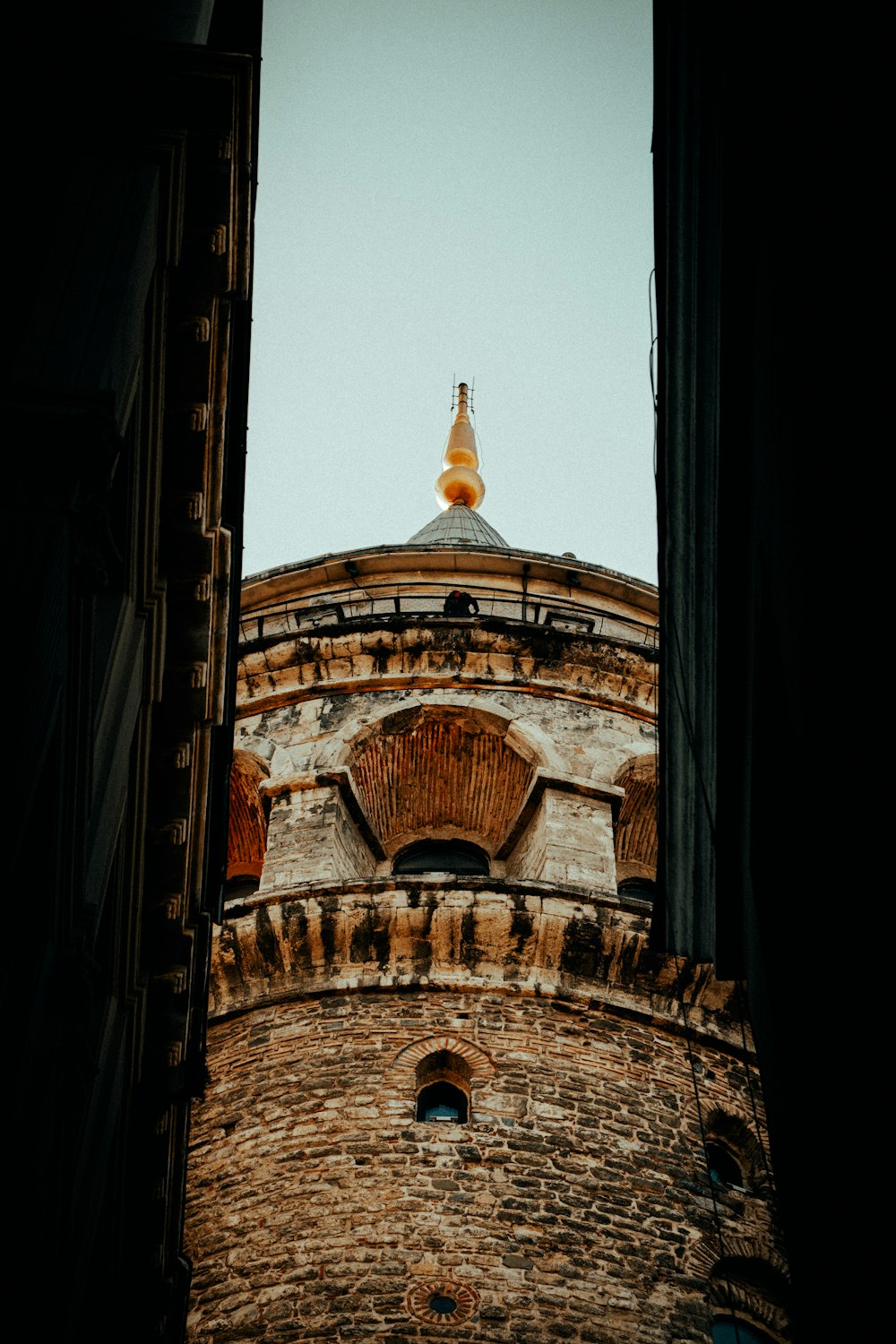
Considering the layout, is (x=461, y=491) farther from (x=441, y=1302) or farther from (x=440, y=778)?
(x=441, y=1302)

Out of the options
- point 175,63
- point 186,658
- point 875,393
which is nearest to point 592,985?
point 186,658

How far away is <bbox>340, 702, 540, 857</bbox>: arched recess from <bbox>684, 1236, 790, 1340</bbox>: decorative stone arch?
7046 mm

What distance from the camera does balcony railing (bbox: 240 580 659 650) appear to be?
75.6ft

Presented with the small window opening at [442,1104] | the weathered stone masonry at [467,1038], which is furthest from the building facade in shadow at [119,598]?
the small window opening at [442,1104]

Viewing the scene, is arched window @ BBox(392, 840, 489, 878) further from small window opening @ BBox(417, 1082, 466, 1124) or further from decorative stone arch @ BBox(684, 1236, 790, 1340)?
decorative stone arch @ BBox(684, 1236, 790, 1340)

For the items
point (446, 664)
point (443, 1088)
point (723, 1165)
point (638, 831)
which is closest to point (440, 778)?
point (446, 664)

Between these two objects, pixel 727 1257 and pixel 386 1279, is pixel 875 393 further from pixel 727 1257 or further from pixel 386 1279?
pixel 727 1257

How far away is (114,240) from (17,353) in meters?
0.84

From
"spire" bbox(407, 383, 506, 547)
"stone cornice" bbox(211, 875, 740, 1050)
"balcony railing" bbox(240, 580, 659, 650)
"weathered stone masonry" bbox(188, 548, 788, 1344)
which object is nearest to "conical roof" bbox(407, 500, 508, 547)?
"spire" bbox(407, 383, 506, 547)

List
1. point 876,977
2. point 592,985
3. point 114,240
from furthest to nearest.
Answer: point 592,985 < point 114,240 < point 876,977

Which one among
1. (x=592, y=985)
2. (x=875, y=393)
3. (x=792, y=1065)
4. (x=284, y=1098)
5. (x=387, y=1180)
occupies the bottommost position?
(x=792, y=1065)

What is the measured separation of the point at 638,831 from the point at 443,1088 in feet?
20.5

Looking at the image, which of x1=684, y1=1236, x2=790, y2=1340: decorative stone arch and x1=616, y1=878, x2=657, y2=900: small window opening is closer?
x1=684, y1=1236, x2=790, y2=1340: decorative stone arch

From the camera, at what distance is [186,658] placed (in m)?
8.90
